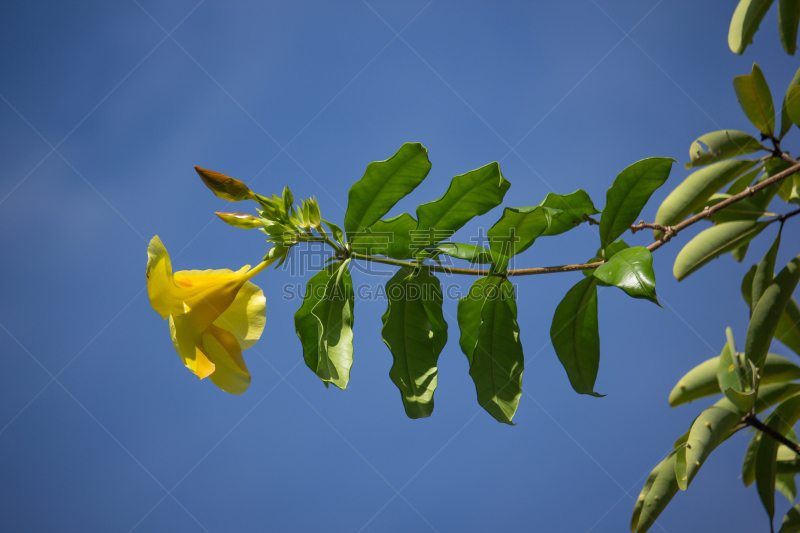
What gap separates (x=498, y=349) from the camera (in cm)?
85

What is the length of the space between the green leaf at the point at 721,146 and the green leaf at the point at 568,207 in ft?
1.66

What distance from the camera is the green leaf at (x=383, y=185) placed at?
30.9 inches

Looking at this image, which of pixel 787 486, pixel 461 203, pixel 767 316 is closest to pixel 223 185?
pixel 461 203

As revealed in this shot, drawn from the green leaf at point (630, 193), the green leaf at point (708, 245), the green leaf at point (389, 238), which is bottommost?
the green leaf at point (389, 238)

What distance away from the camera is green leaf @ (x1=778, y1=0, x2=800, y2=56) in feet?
3.37

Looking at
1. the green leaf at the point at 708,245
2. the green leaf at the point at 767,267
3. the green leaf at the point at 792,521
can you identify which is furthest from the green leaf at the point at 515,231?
the green leaf at the point at 792,521

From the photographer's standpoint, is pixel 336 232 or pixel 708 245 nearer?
pixel 336 232

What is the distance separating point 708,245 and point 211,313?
3.43 feet

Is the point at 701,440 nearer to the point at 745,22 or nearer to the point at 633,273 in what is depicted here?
the point at 633,273

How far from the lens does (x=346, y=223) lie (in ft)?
2.73

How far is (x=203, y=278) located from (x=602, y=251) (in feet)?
2.38

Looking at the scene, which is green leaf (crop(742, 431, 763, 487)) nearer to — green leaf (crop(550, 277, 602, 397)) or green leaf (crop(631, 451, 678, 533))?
green leaf (crop(631, 451, 678, 533))

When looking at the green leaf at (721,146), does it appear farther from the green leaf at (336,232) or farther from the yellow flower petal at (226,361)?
the yellow flower petal at (226,361)

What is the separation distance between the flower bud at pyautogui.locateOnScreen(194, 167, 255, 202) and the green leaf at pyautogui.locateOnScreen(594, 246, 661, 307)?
0.60m
